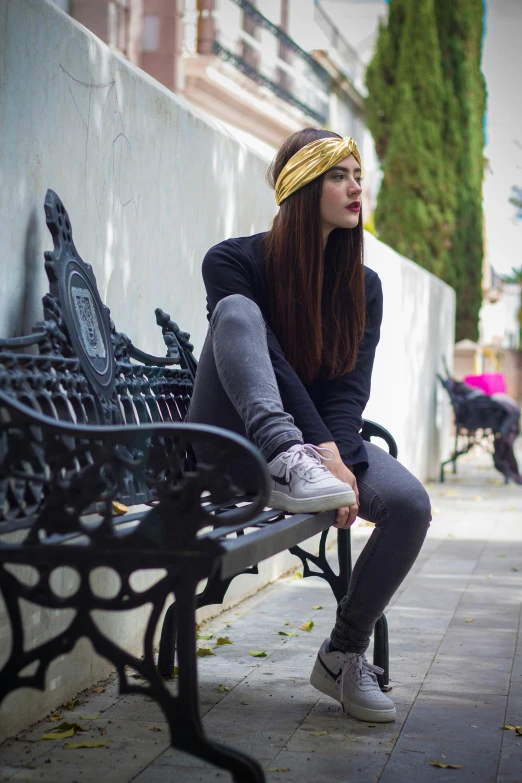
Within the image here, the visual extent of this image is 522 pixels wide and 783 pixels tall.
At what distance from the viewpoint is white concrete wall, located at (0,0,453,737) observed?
2689 mm

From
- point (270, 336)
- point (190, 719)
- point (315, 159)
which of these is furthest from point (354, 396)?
point (190, 719)

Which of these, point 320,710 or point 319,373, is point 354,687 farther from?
point 319,373

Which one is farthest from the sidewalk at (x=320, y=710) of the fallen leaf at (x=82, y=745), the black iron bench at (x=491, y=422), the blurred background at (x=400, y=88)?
the blurred background at (x=400, y=88)

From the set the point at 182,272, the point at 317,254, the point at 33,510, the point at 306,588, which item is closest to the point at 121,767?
the point at 33,510

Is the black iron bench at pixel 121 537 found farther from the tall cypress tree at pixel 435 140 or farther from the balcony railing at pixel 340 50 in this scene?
the balcony railing at pixel 340 50

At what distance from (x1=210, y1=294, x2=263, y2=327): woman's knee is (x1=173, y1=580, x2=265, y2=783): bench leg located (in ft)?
3.16

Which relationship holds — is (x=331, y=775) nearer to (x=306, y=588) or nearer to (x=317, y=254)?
(x=317, y=254)

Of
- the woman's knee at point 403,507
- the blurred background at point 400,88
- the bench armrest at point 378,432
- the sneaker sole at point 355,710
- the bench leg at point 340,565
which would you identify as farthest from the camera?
the blurred background at point 400,88

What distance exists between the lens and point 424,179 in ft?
62.9

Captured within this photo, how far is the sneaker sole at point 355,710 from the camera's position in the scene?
2955 mm

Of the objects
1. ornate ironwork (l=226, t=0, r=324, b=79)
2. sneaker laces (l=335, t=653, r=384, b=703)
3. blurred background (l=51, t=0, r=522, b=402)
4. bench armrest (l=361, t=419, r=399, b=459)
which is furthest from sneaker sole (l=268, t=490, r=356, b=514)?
ornate ironwork (l=226, t=0, r=324, b=79)

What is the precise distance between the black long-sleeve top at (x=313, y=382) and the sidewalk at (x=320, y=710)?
30.7 inches

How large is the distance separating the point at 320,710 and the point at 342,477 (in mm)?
775

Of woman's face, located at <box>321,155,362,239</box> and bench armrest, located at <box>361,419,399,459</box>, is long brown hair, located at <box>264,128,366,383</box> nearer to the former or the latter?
woman's face, located at <box>321,155,362,239</box>
